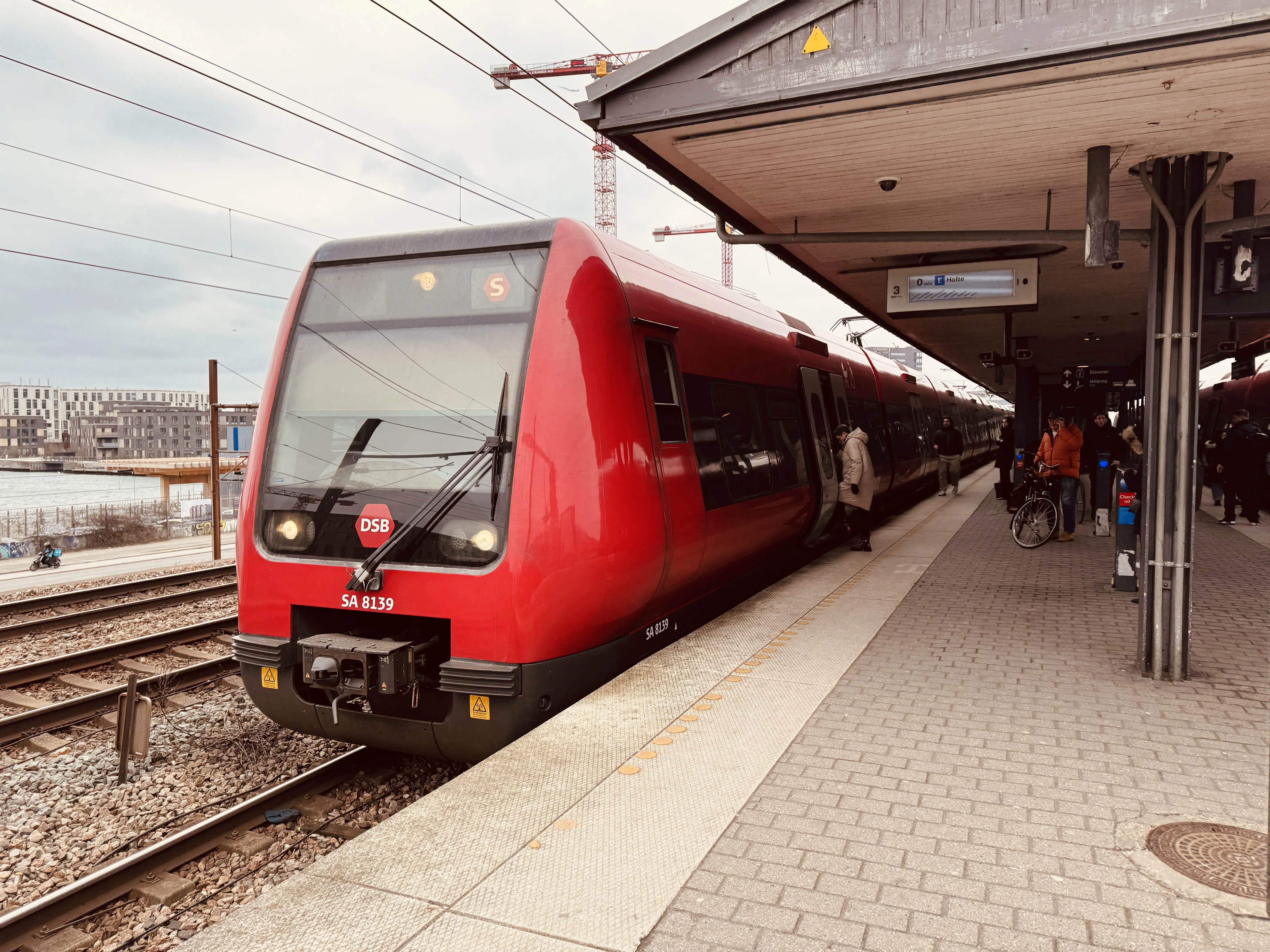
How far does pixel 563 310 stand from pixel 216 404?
45.4 ft

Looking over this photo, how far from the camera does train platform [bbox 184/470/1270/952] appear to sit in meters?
2.64

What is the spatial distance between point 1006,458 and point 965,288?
408 inches

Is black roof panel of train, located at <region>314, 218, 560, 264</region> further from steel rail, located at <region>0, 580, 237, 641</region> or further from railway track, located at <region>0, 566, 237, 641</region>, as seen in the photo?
railway track, located at <region>0, 566, 237, 641</region>

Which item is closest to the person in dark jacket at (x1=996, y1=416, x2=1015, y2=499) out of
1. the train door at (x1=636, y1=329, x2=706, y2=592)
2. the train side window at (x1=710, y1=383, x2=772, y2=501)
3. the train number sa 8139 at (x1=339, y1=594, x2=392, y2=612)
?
the train side window at (x1=710, y1=383, x2=772, y2=501)

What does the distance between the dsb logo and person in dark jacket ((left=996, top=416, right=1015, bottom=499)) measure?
14439mm

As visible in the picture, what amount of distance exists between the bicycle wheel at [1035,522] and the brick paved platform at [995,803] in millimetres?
4526

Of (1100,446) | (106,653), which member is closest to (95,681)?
(106,653)

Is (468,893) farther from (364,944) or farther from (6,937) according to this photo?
(6,937)

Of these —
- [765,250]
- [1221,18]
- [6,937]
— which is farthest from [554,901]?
[765,250]

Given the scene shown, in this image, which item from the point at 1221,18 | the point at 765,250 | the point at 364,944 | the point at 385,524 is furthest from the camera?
the point at 765,250

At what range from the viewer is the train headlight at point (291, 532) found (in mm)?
4988

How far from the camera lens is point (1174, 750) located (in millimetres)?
4059

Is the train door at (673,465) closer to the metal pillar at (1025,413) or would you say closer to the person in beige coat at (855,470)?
the person in beige coat at (855,470)

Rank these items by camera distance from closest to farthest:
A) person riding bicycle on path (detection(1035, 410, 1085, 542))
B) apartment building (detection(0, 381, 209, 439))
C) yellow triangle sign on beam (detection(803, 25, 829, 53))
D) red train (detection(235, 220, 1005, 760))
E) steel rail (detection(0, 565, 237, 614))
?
red train (detection(235, 220, 1005, 760)), yellow triangle sign on beam (detection(803, 25, 829, 53)), steel rail (detection(0, 565, 237, 614)), person riding bicycle on path (detection(1035, 410, 1085, 542)), apartment building (detection(0, 381, 209, 439))
